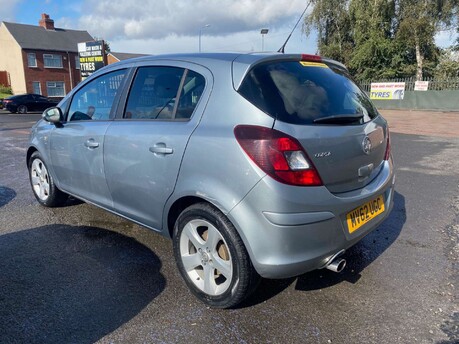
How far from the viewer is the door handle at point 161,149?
2.67m

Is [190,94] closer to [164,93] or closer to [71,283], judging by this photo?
[164,93]

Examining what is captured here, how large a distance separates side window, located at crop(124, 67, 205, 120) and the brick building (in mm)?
41768

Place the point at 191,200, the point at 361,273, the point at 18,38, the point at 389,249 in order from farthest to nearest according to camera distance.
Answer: the point at 18,38, the point at 389,249, the point at 361,273, the point at 191,200

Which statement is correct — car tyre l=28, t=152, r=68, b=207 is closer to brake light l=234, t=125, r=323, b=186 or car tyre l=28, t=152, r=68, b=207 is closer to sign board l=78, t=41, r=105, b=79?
brake light l=234, t=125, r=323, b=186

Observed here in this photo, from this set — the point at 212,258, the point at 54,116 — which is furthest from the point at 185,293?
the point at 54,116

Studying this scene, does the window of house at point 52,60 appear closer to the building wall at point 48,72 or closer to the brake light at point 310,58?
the building wall at point 48,72

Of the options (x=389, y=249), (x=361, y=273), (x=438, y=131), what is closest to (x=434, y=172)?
(x=389, y=249)

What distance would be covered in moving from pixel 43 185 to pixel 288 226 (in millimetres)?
3646

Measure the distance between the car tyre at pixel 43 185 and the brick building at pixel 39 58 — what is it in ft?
130

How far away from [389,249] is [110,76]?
3118 mm

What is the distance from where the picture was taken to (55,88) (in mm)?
41094

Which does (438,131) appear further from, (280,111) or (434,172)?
(280,111)

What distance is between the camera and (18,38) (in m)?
38.6

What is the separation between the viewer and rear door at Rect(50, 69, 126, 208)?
11.2ft
